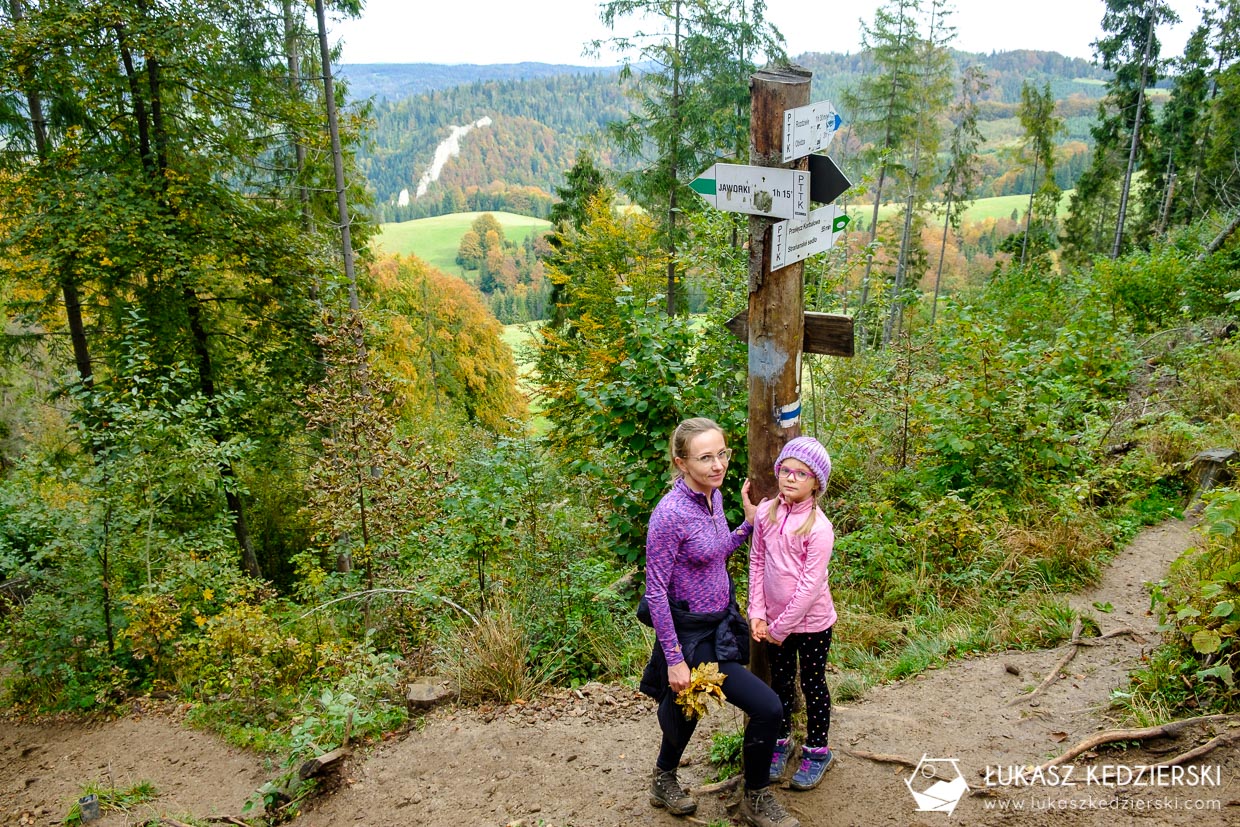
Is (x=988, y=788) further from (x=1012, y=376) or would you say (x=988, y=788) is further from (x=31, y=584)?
(x=31, y=584)

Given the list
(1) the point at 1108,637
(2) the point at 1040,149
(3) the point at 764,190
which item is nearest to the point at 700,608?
(3) the point at 764,190

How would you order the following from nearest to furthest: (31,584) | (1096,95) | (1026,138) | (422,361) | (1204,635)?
(1204,635) < (31,584) < (422,361) < (1026,138) < (1096,95)

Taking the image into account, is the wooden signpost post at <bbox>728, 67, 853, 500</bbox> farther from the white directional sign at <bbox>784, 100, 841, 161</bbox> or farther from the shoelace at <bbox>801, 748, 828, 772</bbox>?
the shoelace at <bbox>801, 748, 828, 772</bbox>

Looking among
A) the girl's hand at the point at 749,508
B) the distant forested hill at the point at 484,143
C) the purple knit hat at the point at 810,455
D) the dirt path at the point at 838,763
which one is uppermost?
the distant forested hill at the point at 484,143

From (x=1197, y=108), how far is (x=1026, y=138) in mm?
6356

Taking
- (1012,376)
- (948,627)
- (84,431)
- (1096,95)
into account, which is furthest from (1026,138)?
(1096,95)

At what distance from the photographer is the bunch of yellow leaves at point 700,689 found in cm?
288

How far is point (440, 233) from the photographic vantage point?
396 feet

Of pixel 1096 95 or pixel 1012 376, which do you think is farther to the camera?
pixel 1096 95

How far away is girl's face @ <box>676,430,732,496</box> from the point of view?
2.90 metres

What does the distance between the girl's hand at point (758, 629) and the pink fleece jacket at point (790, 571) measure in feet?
0.06

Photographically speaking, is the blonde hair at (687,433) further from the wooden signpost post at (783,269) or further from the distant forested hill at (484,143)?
the distant forested hill at (484,143)

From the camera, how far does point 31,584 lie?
7.22 meters

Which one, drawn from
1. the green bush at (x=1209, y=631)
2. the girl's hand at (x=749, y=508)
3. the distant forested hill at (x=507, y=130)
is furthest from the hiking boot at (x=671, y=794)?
the distant forested hill at (x=507, y=130)
